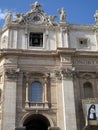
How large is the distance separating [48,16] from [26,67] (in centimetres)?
656

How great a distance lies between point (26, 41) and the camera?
101ft

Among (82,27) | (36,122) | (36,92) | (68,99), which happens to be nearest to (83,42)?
(82,27)

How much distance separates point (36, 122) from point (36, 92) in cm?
333

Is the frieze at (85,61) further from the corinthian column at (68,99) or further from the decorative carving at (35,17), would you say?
the decorative carving at (35,17)

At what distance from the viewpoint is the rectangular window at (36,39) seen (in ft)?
103

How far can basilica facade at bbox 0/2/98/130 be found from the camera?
2725 centimetres

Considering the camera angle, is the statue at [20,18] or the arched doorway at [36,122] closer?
the arched doorway at [36,122]

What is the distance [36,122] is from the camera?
30.2 meters

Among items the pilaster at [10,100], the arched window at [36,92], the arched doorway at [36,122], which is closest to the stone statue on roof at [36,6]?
the pilaster at [10,100]

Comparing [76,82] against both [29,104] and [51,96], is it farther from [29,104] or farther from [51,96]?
[29,104]

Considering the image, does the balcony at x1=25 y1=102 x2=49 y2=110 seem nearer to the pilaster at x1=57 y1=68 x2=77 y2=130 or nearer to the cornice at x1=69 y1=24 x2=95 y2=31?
the pilaster at x1=57 y1=68 x2=77 y2=130

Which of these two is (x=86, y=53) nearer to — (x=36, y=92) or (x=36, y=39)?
(x=36, y=39)

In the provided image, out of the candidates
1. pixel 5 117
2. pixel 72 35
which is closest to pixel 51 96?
pixel 5 117

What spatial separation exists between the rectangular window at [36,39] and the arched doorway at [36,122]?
751 cm
